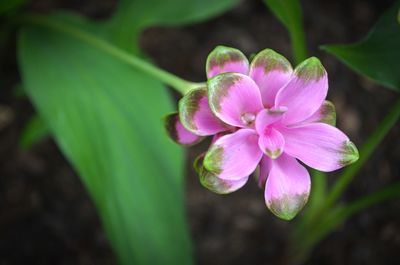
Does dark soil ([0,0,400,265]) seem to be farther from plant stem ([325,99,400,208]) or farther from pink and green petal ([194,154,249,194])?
pink and green petal ([194,154,249,194])

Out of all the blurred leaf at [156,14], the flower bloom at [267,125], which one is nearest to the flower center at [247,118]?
the flower bloom at [267,125]

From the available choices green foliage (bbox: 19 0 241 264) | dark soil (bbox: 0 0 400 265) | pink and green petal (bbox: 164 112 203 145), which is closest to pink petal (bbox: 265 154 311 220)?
pink and green petal (bbox: 164 112 203 145)

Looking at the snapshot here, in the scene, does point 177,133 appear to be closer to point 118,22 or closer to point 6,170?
point 118,22

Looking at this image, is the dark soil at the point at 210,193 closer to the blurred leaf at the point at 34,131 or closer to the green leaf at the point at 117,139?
the blurred leaf at the point at 34,131

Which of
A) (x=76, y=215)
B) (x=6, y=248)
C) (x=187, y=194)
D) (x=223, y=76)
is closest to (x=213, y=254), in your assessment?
(x=187, y=194)

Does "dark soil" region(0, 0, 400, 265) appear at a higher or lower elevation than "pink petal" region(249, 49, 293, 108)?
lower

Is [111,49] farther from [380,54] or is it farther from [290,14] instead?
[380,54]

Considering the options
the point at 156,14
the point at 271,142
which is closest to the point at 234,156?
the point at 271,142
